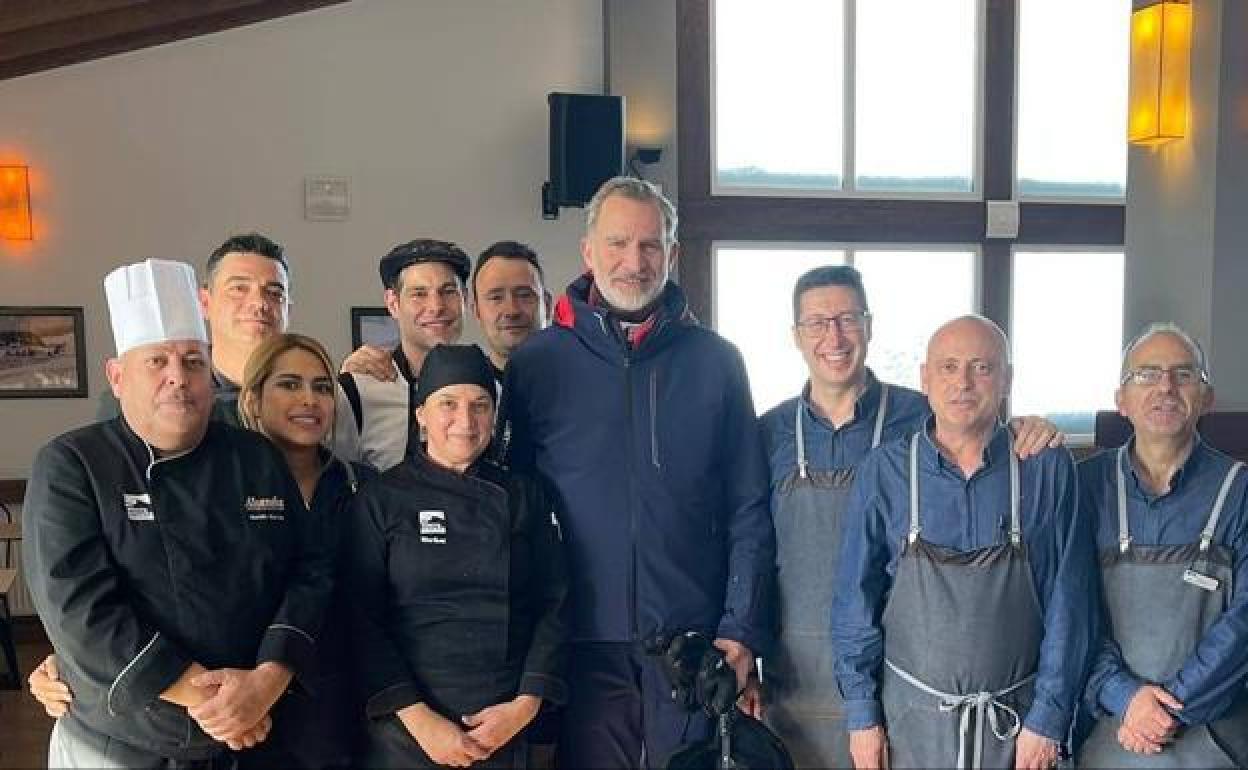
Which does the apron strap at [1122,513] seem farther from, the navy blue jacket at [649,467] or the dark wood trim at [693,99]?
the dark wood trim at [693,99]

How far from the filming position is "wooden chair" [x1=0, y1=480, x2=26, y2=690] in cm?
441

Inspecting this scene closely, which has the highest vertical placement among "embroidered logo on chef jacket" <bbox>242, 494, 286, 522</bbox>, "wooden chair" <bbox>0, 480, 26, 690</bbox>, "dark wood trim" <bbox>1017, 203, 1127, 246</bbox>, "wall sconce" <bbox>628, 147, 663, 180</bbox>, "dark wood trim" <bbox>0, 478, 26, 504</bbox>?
"wall sconce" <bbox>628, 147, 663, 180</bbox>

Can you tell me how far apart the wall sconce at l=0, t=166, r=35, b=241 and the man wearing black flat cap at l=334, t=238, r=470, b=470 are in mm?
3851

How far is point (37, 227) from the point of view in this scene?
211 inches

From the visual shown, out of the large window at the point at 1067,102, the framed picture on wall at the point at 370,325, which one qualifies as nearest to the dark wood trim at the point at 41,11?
the framed picture on wall at the point at 370,325

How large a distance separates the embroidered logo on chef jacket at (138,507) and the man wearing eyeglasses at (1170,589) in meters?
1.75

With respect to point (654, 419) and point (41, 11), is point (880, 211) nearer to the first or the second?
point (41, 11)

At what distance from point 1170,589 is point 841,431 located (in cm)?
71

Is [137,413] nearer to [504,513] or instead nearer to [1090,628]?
[504,513]

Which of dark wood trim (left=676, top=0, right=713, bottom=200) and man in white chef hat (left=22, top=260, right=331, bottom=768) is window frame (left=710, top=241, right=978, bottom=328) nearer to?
dark wood trim (left=676, top=0, right=713, bottom=200)

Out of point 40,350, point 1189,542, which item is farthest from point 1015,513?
point 40,350

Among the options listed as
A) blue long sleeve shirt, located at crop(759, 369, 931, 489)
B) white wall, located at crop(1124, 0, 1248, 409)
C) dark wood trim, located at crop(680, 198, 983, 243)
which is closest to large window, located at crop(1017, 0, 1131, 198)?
dark wood trim, located at crop(680, 198, 983, 243)

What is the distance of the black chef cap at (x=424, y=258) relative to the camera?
7.83ft

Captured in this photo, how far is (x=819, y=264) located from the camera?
22.1ft
